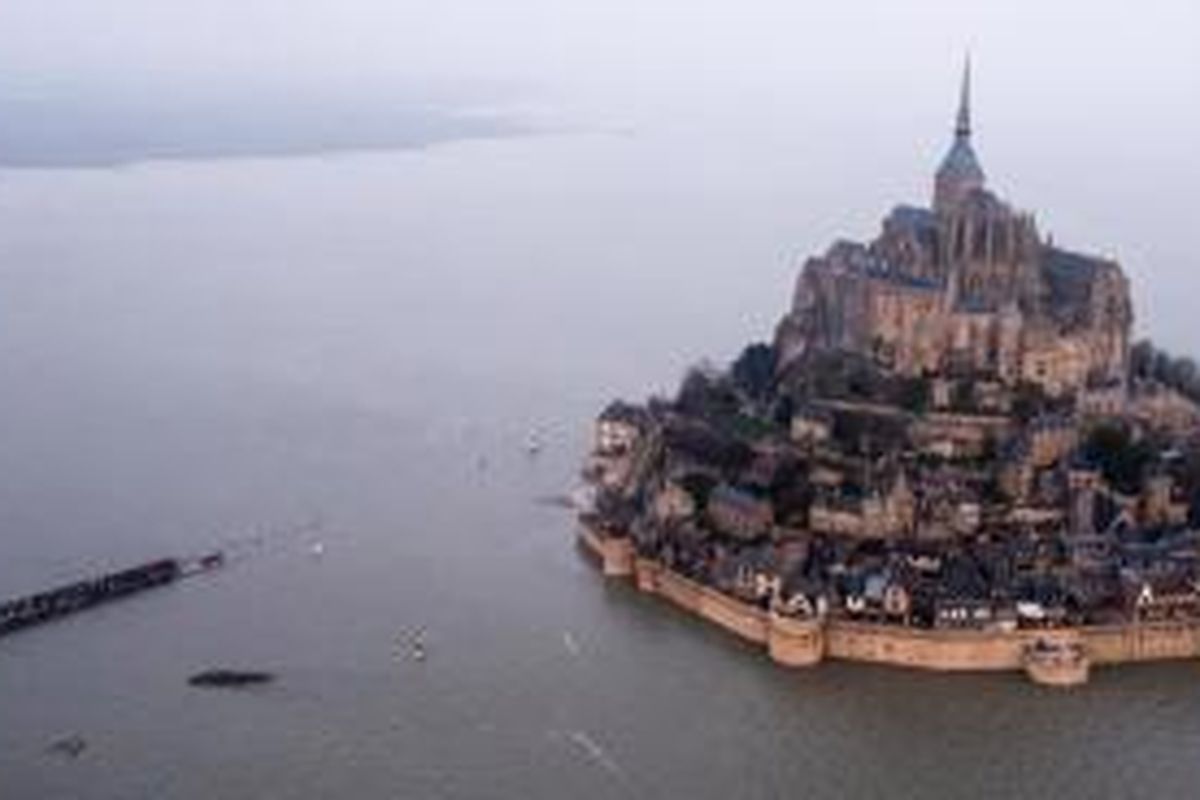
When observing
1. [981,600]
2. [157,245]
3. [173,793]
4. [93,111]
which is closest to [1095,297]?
[981,600]

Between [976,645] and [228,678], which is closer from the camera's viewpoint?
[228,678]

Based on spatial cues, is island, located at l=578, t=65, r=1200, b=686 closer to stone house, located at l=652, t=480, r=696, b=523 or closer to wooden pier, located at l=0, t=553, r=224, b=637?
stone house, located at l=652, t=480, r=696, b=523

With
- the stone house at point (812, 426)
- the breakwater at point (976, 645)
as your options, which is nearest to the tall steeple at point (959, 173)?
the stone house at point (812, 426)

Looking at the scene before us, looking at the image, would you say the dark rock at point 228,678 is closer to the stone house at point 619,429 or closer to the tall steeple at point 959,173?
the stone house at point 619,429

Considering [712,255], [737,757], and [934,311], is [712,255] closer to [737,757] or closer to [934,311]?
[934,311]

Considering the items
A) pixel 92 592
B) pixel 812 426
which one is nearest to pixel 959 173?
pixel 812 426

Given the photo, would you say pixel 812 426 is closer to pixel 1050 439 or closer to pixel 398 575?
pixel 1050 439
